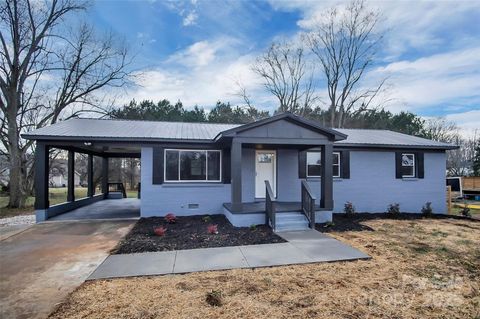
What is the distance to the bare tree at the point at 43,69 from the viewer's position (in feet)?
42.7

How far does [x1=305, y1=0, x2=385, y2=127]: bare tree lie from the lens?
2294 cm

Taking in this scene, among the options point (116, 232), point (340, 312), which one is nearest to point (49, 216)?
point (116, 232)

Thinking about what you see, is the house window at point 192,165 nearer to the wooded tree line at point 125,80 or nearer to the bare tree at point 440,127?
the wooded tree line at point 125,80

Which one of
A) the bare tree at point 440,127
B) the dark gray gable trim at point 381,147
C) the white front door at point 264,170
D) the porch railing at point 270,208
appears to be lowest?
the porch railing at point 270,208

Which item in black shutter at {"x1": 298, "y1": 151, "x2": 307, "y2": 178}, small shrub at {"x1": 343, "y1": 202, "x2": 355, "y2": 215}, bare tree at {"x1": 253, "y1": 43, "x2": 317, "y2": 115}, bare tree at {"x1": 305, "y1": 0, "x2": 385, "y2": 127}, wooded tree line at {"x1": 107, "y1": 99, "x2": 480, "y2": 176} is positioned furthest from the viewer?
bare tree at {"x1": 253, "y1": 43, "x2": 317, "y2": 115}

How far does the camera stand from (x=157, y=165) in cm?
923

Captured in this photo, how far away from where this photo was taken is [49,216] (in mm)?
9242

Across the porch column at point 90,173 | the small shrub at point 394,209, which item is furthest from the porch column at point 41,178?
the small shrub at point 394,209

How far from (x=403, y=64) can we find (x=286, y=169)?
1191 cm

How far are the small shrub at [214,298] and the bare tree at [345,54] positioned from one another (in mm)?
22824

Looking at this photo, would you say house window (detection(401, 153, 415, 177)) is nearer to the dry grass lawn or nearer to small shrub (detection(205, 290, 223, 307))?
the dry grass lawn

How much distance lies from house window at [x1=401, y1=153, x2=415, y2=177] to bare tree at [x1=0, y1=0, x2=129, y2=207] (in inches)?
675

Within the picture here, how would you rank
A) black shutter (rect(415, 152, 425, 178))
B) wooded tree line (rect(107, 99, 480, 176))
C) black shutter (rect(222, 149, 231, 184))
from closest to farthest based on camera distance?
black shutter (rect(222, 149, 231, 184)) < black shutter (rect(415, 152, 425, 178)) < wooded tree line (rect(107, 99, 480, 176))

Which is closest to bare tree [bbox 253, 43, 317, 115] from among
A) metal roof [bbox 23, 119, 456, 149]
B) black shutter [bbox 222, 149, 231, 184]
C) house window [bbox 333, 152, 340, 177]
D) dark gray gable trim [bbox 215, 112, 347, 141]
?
metal roof [bbox 23, 119, 456, 149]
